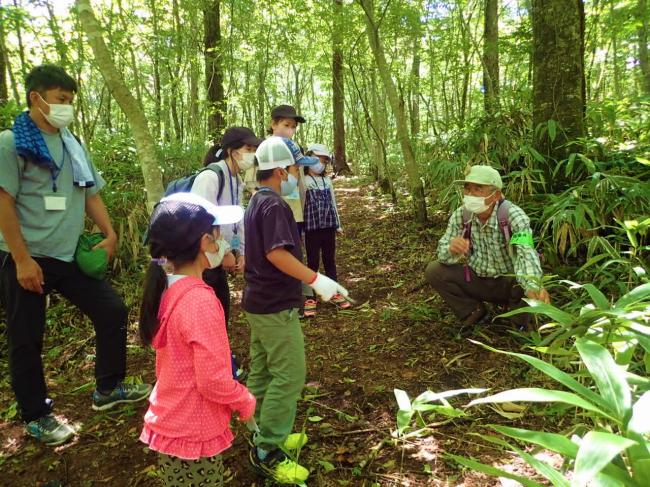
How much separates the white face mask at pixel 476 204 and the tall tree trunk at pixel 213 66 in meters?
6.28

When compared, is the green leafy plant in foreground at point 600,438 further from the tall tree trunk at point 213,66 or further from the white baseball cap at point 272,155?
the tall tree trunk at point 213,66

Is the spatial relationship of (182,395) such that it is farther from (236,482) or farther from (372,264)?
(372,264)

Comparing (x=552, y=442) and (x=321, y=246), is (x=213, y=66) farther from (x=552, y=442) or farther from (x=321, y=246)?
(x=552, y=442)

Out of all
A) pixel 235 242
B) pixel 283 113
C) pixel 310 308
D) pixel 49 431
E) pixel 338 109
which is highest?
pixel 338 109

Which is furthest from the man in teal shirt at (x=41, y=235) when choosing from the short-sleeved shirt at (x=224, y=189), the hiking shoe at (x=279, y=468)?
the hiking shoe at (x=279, y=468)

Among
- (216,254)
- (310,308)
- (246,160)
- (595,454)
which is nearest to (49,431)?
(216,254)

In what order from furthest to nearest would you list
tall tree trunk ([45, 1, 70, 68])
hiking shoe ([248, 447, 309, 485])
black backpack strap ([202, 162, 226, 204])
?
1. tall tree trunk ([45, 1, 70, 68])
2. black backpack strap ([202, 162, 226, 204])
3. hiking shoe ([248, 447, 309, 485])

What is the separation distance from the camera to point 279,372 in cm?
219

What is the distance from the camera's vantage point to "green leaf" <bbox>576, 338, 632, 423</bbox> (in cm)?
98

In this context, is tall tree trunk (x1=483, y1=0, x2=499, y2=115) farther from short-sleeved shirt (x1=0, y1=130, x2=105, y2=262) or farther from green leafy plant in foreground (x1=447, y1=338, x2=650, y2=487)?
green leafy plant in foreground (x1=447, y1=338, x2=650, y2=487)

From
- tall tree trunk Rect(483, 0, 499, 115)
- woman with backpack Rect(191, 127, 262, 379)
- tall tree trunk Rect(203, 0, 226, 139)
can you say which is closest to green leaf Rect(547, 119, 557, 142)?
tall tree trunk Rect(483, 0, 499, 115)

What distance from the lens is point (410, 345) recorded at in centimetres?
347

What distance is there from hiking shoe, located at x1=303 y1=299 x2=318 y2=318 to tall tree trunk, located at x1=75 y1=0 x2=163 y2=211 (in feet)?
5.72

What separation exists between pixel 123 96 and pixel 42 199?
1492 millimetres
